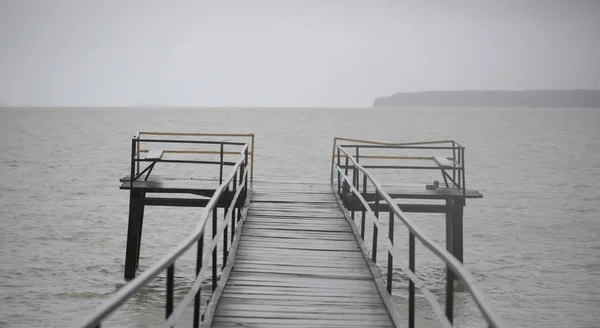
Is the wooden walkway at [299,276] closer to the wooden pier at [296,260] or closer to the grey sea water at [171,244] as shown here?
the wooden pier at [296,260]

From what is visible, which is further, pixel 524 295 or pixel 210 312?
pixel 524 295

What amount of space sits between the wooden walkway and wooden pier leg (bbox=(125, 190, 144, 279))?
277 centimetres

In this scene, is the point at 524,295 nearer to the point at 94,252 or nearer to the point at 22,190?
the point at 94,252

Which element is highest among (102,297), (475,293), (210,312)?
(475,293)

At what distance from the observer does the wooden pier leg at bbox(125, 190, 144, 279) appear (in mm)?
11867

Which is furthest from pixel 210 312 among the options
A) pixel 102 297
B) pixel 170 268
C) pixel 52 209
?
pixel 52 209

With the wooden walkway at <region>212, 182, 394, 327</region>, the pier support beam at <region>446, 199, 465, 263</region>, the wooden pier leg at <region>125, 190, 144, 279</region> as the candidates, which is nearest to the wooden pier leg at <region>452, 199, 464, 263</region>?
the pier support beam at <region>446, 199, 465, 263</region>

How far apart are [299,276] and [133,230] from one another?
6.38m

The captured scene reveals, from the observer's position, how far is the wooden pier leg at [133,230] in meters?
11.9

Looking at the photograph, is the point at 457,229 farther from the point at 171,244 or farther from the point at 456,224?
the point at 171,244

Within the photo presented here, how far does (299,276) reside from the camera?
665cm

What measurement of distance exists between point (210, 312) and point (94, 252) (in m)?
11.0

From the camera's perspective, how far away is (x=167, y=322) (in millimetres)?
3646

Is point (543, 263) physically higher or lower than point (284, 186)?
lower
